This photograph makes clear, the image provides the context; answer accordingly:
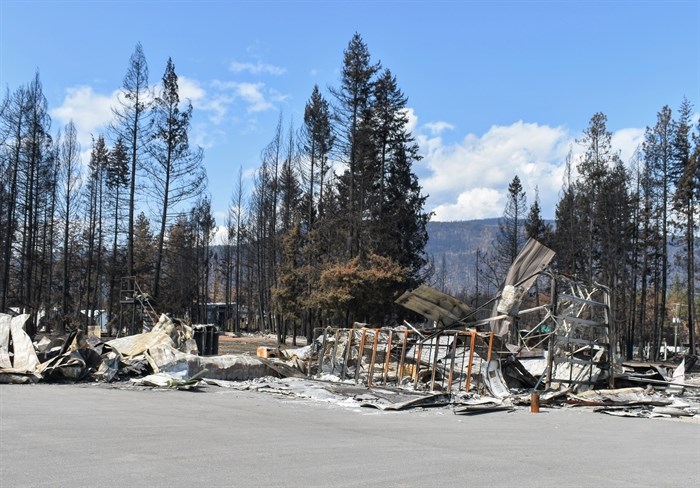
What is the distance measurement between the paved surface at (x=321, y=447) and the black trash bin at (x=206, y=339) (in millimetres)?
14243

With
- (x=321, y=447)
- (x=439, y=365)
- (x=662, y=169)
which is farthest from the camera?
(x=662, y=169)

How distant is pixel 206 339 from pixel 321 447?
71.5ft

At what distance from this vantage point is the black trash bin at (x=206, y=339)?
96.1 ft

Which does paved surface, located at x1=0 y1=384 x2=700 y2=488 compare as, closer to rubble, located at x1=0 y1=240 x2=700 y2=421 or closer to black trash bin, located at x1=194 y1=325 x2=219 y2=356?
rubble, located at x1=0 y1=240 x2=700 y2=421

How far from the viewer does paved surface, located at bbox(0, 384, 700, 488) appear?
6.96 metres

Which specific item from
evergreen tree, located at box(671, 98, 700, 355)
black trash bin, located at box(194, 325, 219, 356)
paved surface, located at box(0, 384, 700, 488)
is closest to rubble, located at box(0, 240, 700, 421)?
paved surface, located at box(0, 384, 700, 488)

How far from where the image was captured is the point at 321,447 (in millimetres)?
9023

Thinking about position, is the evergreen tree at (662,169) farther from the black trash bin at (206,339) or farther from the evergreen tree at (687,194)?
the black trash bin at (206,339)

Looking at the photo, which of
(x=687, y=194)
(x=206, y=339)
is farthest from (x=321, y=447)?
(x=687, y=194)

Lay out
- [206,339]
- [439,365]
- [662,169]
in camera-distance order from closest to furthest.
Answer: [439,365] < [206,339] < [662,169]

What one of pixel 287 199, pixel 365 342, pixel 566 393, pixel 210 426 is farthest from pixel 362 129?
pixel 210 426

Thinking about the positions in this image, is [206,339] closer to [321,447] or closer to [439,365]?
[439,365]

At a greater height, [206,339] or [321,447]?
[321,447]

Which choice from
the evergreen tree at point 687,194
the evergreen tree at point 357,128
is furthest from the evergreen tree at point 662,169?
the evergreen tree at point 357,128
